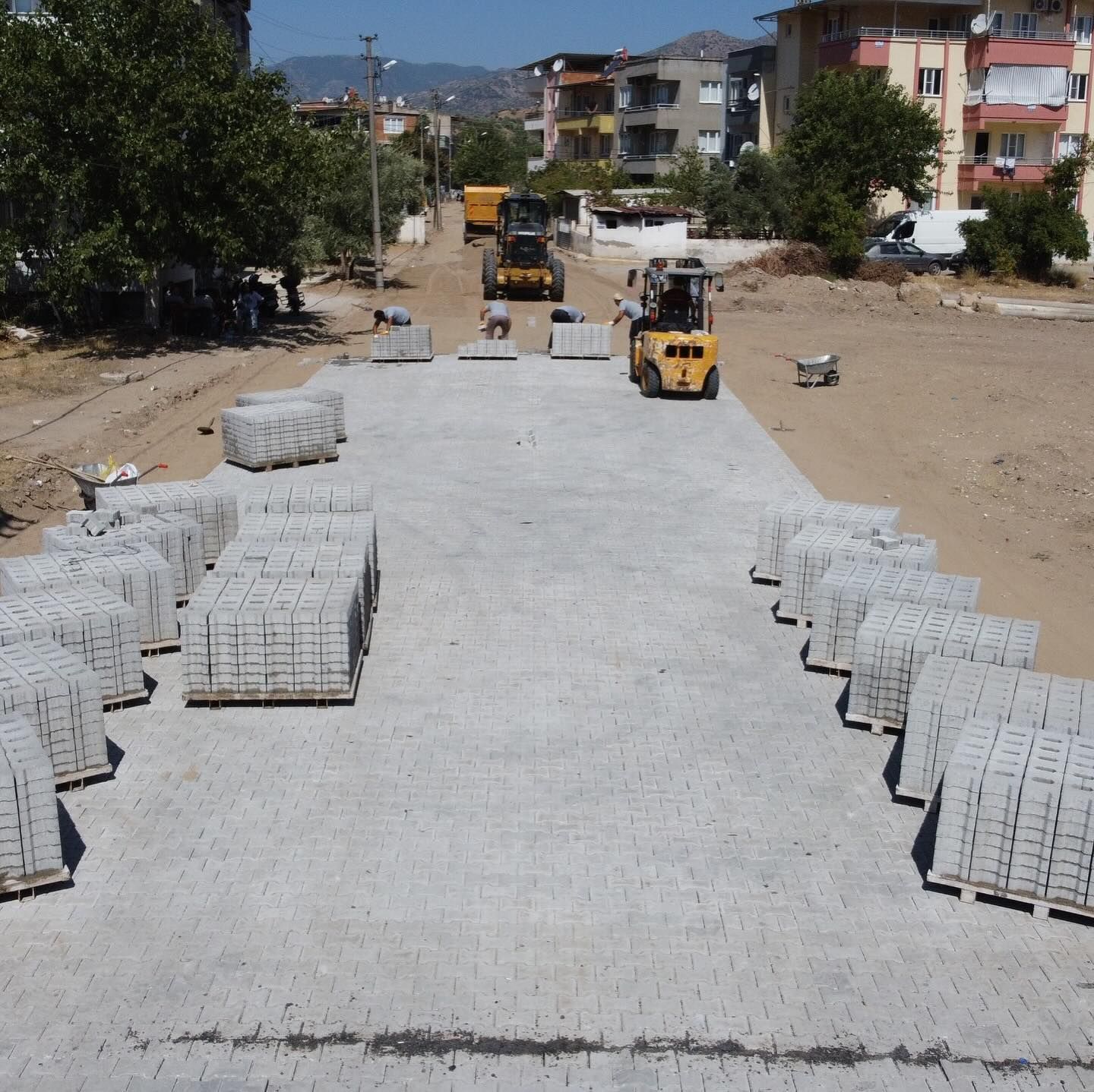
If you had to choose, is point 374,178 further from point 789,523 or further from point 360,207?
point 789,523

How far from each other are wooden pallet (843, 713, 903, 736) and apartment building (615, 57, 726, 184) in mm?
72047

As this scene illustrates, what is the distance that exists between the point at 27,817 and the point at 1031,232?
4414cm

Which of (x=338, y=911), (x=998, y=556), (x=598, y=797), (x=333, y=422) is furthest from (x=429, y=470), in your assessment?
(x=338, y=911)

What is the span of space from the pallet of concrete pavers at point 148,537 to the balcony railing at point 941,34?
49.1m

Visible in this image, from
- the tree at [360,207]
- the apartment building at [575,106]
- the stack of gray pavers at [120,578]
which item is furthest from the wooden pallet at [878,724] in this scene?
the apartment building at [575,106]

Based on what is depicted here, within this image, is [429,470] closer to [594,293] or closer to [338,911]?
[338,911]

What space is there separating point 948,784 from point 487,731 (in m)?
3.63

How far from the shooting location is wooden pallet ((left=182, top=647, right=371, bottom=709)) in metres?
10.1

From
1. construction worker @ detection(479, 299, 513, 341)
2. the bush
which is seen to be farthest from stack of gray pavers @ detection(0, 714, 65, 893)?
the bush

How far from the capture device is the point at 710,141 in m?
81.2

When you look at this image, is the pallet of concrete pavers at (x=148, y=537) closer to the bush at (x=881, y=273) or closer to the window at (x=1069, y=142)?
the bush at (x=881, y=273)

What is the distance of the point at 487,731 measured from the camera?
32.4 ft

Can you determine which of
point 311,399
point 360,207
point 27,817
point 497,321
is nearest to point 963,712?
point 27,817

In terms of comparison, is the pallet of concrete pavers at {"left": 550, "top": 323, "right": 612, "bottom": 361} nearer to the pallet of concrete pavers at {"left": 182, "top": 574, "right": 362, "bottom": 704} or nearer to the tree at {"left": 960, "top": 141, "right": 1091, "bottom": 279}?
the pallet of concrete pavers at {"left": 182, "top": 574, "right": 362, "bottom": 704}
